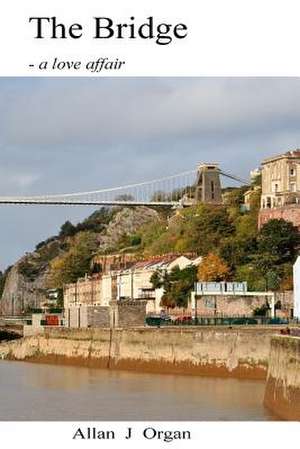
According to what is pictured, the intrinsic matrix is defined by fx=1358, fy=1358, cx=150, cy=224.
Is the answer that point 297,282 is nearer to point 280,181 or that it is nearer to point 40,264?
point 280,181

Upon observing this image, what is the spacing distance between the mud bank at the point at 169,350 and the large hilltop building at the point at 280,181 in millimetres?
23181

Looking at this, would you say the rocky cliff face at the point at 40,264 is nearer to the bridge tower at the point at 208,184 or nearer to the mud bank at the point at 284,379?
the bridge tower at the point at 208,184

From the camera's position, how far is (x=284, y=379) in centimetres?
2228

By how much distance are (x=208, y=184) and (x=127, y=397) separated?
5757 cm

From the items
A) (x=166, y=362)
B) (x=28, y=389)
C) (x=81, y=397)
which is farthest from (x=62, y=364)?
(x=81, y=397)

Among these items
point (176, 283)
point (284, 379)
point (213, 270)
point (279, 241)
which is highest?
point (279, 241)

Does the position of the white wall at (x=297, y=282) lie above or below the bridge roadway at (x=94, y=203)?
below

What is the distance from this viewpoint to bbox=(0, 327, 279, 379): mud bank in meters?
32.7

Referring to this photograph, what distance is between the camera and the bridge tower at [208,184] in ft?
274

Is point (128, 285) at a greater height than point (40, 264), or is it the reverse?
point (40, 264)

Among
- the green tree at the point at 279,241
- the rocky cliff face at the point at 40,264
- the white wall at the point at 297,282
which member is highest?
the rocky cliff face at the point at 40,264

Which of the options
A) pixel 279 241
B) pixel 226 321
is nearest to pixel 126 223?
pixel 279 241

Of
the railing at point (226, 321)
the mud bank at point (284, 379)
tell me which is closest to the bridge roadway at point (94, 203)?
the railing at point (226, 321)

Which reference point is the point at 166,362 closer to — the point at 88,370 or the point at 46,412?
the point at 88,370
